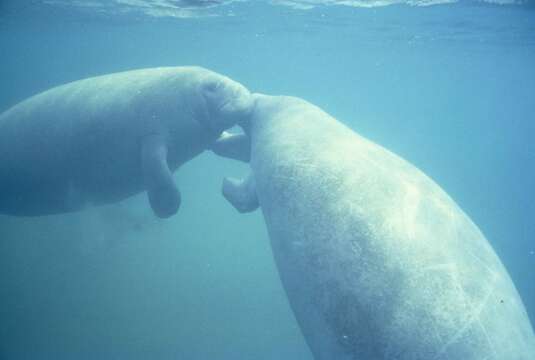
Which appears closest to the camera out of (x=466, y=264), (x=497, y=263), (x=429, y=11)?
(x=466, y=264)

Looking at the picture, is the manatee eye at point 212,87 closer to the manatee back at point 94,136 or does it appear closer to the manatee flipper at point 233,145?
the manatee back at point 94,136

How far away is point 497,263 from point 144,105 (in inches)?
237

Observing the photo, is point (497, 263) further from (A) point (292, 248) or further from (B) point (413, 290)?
(A) point (292, 248)

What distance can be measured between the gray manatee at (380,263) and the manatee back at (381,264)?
10mm

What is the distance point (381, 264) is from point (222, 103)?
4.64 metres

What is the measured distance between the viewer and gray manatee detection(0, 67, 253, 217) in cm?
750

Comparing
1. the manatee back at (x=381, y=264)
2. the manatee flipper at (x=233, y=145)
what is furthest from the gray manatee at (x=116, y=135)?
the manatee back at (x=381, y=264)

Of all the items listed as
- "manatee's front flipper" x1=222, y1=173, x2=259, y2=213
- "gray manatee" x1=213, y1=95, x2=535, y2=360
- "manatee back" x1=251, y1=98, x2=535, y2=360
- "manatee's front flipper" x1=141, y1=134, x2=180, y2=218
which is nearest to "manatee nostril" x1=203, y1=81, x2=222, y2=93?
"manatee's front flipper" x1=141, y1=134, x2=180, y2=218

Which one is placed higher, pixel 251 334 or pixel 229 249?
pixel 251 334

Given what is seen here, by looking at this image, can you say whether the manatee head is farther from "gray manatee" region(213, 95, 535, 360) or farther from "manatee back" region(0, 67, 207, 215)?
"gray manatee" region(213, 95, 535, 360)

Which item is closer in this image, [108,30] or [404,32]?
[404,32]

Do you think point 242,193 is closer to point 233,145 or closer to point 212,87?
point 233,145

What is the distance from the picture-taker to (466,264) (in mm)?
4391

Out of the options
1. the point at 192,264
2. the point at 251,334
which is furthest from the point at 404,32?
the point at 251,334
